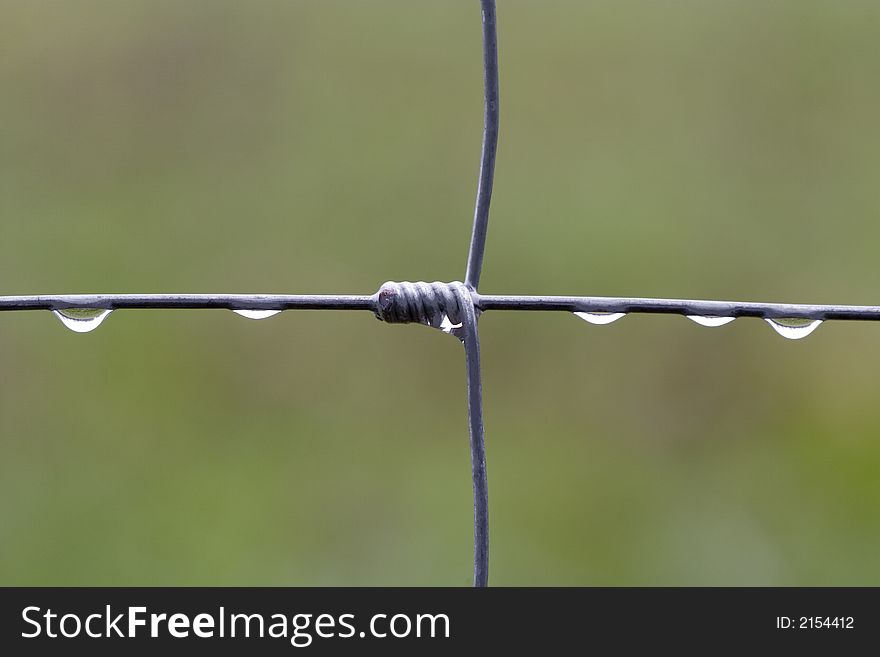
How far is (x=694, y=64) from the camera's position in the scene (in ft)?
10.5

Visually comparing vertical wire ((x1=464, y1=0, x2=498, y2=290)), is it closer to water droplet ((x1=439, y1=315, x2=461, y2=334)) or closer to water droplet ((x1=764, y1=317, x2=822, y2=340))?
water droplet ((x1=439, y1=315, x2=461, y2=334))

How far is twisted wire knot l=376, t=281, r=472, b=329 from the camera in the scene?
0.38 metres

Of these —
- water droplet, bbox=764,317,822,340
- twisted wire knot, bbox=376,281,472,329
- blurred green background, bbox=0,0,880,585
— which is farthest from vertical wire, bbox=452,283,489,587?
blurred green background, bbox=0,0,880,585

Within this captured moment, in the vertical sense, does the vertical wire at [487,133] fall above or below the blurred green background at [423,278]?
below

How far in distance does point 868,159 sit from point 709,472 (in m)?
1.22

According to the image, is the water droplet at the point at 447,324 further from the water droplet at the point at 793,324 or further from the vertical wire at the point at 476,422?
the water droplet at the point at 793,324

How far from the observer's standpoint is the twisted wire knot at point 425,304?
384 mm

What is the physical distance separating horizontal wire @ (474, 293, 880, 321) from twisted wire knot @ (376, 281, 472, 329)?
0.04ft

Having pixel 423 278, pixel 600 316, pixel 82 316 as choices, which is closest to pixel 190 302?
pixel 82 316

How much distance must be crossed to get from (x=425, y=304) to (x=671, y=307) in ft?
0.33

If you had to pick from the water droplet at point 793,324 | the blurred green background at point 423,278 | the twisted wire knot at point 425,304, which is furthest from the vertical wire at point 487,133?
the blurred green background at point 423,278

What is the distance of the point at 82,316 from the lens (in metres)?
0.39

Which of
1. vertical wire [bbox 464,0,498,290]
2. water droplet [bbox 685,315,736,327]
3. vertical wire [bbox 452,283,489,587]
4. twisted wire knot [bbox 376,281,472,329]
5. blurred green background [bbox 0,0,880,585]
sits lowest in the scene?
vertical wire [bbox 452,283,489,587]
